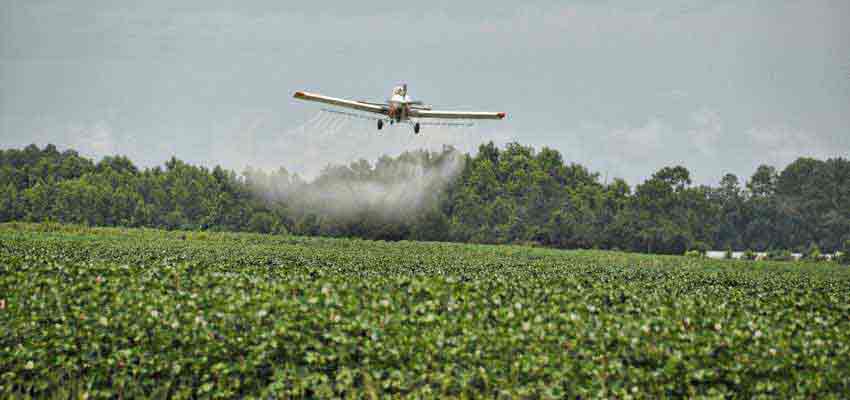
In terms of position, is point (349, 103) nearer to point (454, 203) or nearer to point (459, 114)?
point (459, 114)

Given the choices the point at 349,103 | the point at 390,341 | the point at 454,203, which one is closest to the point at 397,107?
the point at 349,103

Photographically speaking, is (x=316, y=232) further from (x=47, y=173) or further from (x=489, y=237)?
(x=47, y=173)

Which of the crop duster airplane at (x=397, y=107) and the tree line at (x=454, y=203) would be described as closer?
the crop duster airplane at (x=397, y=107)

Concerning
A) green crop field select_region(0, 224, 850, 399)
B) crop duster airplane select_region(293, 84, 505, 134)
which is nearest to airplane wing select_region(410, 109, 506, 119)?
crop duster airplane select_region(293, 84, 505, 134)

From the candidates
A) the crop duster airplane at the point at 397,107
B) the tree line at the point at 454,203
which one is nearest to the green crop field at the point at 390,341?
the crop duster airplane at the point at 397,107

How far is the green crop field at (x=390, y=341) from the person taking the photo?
11.0 m

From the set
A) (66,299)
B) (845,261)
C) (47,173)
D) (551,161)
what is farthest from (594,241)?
(66,299)

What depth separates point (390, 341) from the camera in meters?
11.5

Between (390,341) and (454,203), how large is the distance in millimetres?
99125

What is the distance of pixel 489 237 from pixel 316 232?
69.8 ft

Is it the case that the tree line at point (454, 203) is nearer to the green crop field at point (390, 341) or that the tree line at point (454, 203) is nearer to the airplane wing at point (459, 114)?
the airplane wing at point (459, 114)

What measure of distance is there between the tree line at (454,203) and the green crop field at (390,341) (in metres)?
75.5

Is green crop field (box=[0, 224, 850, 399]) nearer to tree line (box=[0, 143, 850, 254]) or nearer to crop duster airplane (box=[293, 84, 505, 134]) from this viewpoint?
crop duster airplane (box=[293, 84, 505, 134])

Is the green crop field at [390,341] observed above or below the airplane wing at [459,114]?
below
